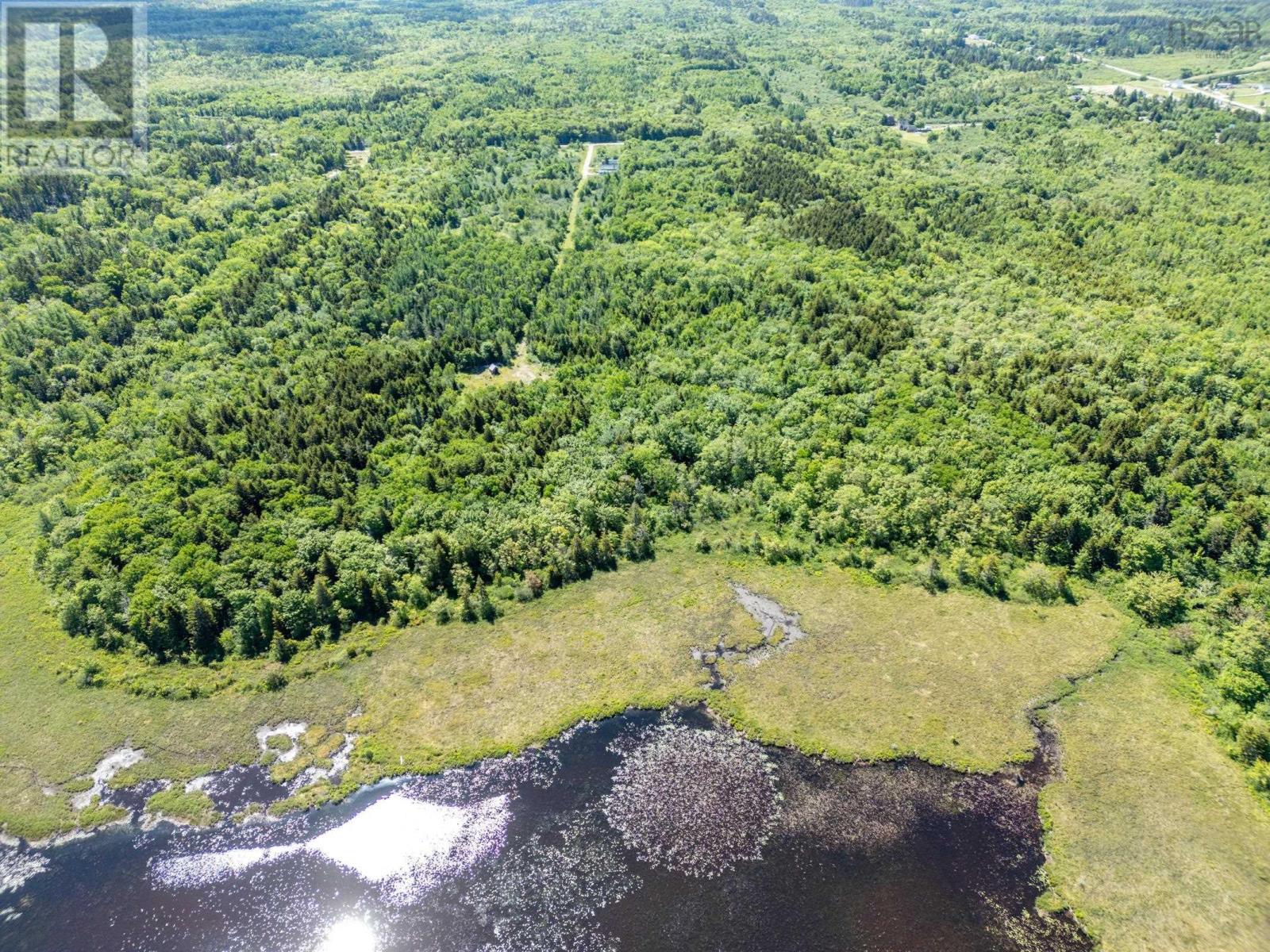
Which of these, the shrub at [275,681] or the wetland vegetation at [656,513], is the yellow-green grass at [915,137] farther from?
the shrub at [275,681]

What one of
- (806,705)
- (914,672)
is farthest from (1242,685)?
(806,705)

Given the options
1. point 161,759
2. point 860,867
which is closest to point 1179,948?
point 860,867

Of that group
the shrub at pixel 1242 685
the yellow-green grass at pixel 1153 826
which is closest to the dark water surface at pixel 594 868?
the yellow-green grass at pixel 1153 826

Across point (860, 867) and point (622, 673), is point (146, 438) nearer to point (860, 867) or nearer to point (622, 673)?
point (622, 673)

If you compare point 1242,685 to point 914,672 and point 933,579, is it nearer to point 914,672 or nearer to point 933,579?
point 933,579

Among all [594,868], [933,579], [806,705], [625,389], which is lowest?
[594,868]

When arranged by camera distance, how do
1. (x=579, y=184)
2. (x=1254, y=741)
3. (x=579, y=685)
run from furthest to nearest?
1. (x=579, y=184)
2. (x=579, y=685)
3. (x=1254, y=741)

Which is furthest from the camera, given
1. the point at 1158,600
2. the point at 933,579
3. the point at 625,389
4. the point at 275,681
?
the point at 625,389
